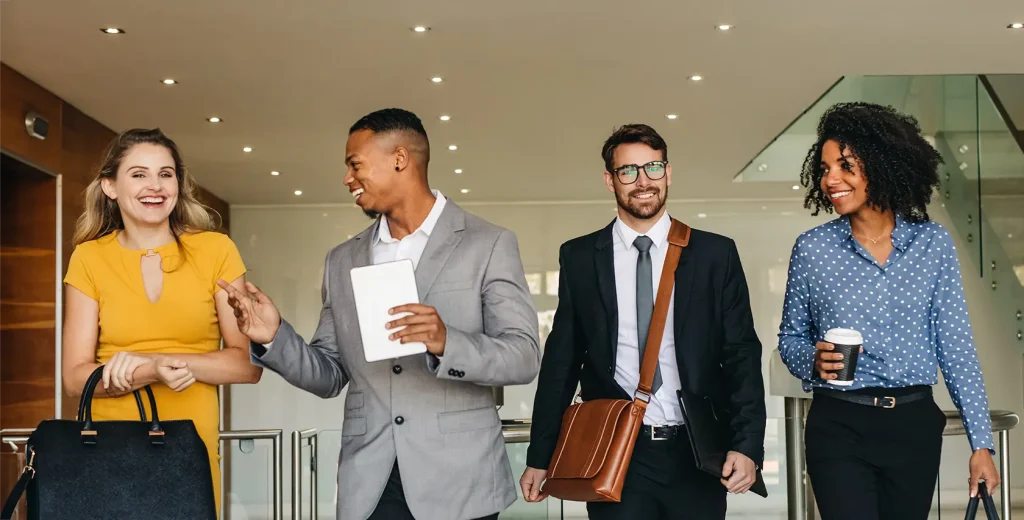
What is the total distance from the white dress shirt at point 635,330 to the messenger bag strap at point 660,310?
3 centimetres

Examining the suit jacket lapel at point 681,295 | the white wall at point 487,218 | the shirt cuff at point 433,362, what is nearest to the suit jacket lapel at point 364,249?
the shirt cuff at point 433,362

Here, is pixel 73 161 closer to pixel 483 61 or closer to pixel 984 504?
pixel 483 61

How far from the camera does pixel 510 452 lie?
3838mm

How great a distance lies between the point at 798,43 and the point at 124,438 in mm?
4922

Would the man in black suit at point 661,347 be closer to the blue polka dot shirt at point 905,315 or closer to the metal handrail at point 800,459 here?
the blue polka dot shirt at point 905,315

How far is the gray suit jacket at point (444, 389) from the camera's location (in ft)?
7.66

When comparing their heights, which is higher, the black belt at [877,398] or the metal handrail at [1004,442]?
the black belt at [877,398]

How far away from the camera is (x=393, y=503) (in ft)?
7.75

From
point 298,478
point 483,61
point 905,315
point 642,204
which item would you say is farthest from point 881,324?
point 483,61

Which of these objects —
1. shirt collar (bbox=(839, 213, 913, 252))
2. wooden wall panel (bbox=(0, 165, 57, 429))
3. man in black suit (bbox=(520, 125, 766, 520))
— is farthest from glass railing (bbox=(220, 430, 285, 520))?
wooden wall panel (bbox=(0, 165, 57, 429))

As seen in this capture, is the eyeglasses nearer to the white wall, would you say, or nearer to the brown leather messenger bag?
the brown leather messenger bag

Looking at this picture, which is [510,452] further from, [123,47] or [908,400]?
[123,47]

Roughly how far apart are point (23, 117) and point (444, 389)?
5.29 meters

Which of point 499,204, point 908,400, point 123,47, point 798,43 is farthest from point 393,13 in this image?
point 499,204
